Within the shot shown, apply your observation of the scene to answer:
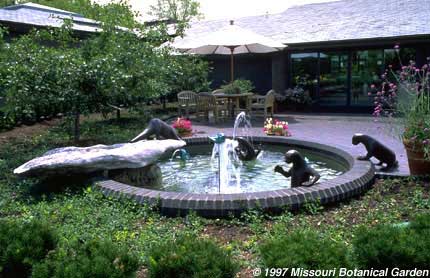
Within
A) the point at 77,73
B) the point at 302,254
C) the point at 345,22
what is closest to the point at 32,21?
the point at 77,73

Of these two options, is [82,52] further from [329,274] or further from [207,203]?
[329,274]

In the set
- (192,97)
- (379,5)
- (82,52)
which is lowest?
(192,97)

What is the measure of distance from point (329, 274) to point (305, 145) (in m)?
5.38

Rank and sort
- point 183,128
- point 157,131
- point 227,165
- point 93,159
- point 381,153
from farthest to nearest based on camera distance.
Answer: point 183,128, point 157,131, point 227,165, point 381,153, point 93,159

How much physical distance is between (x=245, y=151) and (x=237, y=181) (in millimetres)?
991

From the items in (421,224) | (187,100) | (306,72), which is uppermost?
(306,72)

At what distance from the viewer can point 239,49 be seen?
43.7 ft

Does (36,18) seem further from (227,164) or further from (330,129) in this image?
(330,129)

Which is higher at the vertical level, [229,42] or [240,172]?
[229,42]

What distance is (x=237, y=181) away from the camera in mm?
5879

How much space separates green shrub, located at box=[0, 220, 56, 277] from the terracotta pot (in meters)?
4.32

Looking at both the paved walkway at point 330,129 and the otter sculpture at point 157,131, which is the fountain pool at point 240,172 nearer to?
the otter sculpture at point 157,131

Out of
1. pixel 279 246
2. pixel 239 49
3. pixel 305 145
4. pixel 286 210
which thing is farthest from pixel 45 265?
pixel 239 49

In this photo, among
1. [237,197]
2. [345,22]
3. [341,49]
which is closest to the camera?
[237,197]
